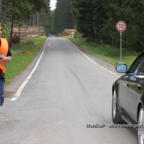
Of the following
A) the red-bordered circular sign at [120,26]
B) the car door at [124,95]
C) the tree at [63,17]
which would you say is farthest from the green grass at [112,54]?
the tree at [63,17]

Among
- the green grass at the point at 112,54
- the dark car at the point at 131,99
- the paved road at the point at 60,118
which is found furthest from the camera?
the green grass at the point at 112,54

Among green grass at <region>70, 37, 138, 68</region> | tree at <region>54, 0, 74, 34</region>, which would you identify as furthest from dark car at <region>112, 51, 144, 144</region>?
tree at <region>54, 0, 74, 34</region>

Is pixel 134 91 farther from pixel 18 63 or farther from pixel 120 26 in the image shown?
pixel 18 63

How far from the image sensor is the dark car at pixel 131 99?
4.73 meters

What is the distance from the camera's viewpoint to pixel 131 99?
17.9 ft

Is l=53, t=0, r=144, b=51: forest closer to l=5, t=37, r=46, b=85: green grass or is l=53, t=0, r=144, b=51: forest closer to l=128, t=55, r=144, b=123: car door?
l=5, t=37, r=46, b=85: green grass

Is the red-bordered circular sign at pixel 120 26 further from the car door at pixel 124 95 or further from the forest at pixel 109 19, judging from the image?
the car door at pixel 124 95

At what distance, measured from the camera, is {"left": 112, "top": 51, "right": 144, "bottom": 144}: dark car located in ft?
15.5

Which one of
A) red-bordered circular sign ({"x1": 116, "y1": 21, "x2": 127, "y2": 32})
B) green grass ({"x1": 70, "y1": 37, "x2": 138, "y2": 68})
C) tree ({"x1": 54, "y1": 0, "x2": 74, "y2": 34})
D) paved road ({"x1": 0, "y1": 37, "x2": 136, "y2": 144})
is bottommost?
green grass ({"x1": 70, "y1": 37, "x2": 138, "y2": 68})

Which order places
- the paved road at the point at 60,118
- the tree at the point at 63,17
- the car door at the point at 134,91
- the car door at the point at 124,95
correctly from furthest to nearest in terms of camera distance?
the tree at the point at 63,17 < the car door at the point at 124,95 < the paved road at the point at 60,118 < the car door at the point at 134,91

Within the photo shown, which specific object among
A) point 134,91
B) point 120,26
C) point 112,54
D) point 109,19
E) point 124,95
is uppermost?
point 109,19

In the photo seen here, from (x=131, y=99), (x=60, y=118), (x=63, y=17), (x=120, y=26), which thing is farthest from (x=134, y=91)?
(x=63, y=17)

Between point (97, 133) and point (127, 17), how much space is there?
2958 cm

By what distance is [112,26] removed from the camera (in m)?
37.1
